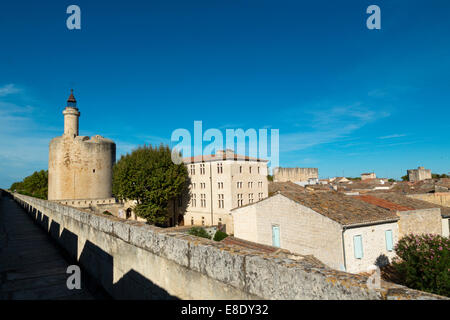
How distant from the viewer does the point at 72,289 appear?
4.96 m

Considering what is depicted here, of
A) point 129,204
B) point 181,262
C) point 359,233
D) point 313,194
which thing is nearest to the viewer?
point 181,262

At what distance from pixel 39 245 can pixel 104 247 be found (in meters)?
5.56

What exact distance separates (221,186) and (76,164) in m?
21.5

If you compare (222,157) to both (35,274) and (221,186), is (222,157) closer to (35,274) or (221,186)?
(221,186)

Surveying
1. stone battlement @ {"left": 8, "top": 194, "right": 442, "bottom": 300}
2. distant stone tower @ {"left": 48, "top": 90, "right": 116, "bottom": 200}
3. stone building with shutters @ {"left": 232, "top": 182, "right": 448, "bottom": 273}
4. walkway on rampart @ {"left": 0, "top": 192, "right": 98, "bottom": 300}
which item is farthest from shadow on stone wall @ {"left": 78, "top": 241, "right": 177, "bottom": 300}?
distant stone tower @ {"left": 48, "top": 90, "right": 116, "bottom": 200}

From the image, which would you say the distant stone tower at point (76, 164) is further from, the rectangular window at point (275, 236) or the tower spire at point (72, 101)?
the rectangular window at point (275, 236)

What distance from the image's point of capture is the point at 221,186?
39.4 metres

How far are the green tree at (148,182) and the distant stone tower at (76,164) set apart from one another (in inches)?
170

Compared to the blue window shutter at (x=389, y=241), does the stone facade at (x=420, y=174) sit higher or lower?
higher

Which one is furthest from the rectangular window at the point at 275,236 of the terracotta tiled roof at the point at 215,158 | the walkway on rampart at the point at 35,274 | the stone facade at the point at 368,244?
the terracotta tiled roof at the point at 215,158

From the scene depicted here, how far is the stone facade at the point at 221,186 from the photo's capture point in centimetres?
3850
